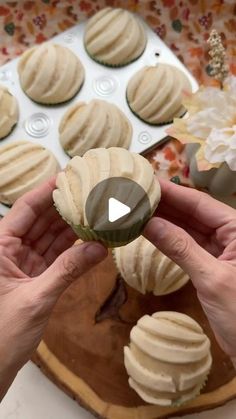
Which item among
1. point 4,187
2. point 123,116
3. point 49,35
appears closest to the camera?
point 4,187

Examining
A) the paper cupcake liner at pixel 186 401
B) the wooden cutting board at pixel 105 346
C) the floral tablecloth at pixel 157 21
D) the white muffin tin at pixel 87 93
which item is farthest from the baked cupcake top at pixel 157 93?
the paper cupcake liner at pixel 186 401

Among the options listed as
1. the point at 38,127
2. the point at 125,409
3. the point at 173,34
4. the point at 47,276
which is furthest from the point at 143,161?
the point at 173,34

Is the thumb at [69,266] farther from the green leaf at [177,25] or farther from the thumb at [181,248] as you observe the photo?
the green leaf at [177,25]

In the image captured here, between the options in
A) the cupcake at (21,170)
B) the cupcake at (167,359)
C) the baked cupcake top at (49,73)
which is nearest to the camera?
the cupcake at (167,359)

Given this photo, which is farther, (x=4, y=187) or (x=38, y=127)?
(x=38, y=127)

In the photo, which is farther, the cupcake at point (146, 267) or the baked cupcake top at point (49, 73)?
the baked cupcake top at point (49, 73)

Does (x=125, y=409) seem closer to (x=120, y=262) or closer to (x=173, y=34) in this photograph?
(x=120, y=262)
